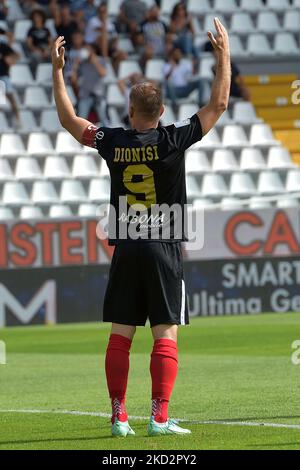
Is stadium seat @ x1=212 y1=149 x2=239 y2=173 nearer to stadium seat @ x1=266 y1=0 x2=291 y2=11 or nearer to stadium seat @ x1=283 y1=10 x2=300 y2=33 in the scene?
stadium seat @ x1=283 y1=10 x2=300 y2=33

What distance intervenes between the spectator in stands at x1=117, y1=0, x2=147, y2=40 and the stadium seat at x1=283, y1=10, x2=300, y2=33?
13.3 feet

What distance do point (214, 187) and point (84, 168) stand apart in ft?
8.44

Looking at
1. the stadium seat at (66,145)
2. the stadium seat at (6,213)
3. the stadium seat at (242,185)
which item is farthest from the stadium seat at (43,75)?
the stadium seat at (242,185)

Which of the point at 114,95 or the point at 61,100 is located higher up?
the point at 114,95

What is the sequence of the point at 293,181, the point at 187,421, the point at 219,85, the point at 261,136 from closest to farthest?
the point at 219,85 → the point at 187,421 → the point at 293,181 → the point at 261,136

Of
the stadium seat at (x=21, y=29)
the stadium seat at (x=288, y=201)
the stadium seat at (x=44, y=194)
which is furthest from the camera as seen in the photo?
the stadium seat at (x=21, y=29)

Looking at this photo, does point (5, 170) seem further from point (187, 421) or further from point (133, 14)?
point (187, 421)

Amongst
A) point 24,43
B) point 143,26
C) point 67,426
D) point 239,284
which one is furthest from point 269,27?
point 67,426

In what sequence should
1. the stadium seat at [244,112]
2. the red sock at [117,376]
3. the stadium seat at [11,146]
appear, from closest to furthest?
the red sock at [117,376], the stadium seat at [11,146], the stadium seat at [244,112]

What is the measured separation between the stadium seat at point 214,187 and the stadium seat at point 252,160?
2.75 feet

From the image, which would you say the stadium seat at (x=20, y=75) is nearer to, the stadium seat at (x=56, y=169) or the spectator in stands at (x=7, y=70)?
the spectator in stands at (x=7, y=70)

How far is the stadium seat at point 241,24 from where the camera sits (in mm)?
28203

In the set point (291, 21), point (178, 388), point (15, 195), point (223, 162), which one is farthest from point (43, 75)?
point (178, 388)

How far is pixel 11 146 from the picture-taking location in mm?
23297
